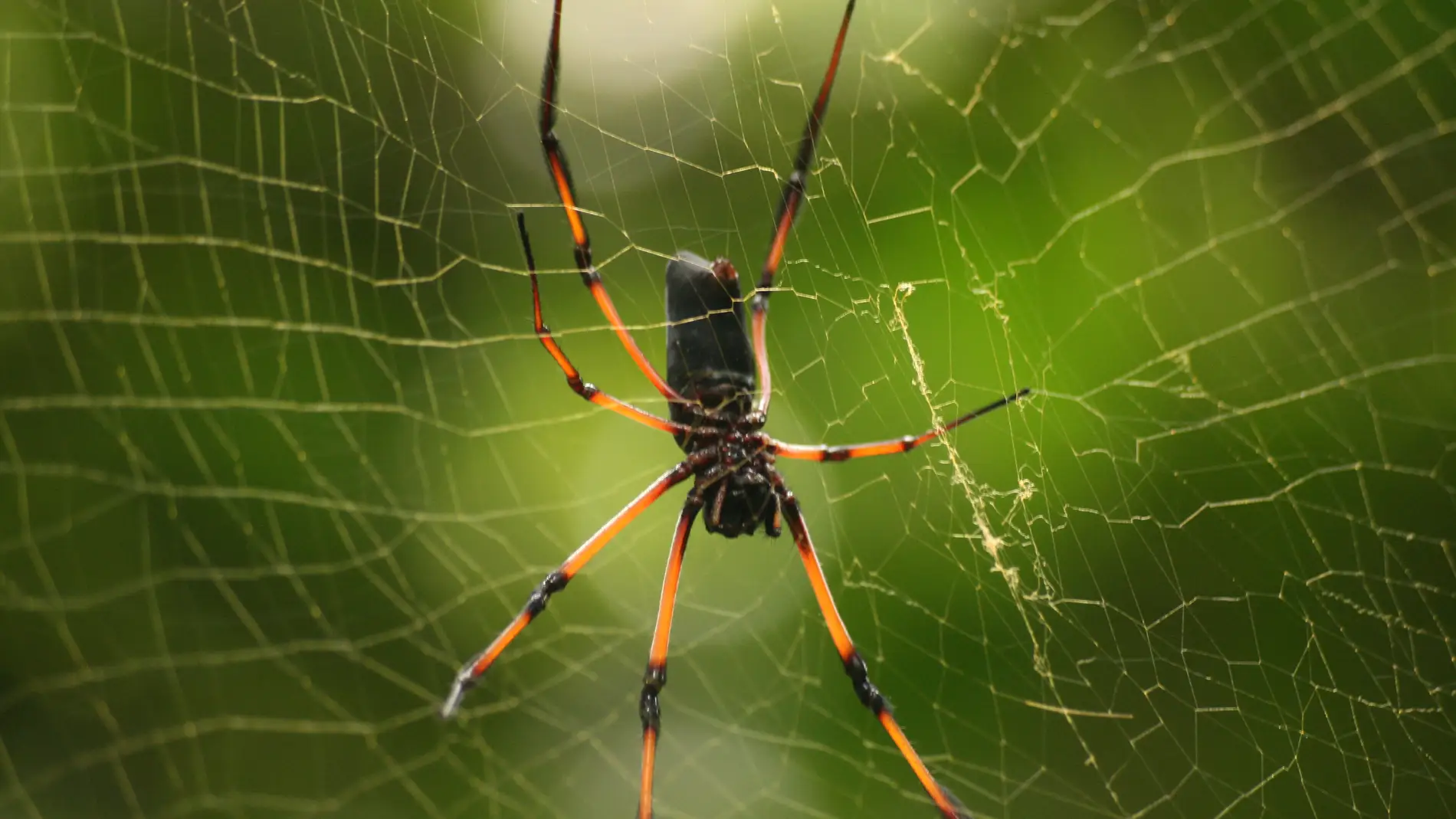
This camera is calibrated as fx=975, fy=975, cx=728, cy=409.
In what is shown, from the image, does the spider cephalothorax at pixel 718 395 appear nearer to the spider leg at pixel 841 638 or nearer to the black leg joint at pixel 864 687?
the spider leg at pixel 841 638

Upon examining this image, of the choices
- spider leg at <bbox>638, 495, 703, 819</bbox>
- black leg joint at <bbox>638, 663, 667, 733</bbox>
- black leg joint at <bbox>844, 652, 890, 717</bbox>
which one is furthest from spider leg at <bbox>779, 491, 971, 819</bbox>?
black leg joint at <bbox>638, 663, 667, 733</bbox>

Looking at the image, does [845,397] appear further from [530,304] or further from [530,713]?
[530,713]

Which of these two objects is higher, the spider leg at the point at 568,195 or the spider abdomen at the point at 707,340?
the spider leg at the point at 568,195

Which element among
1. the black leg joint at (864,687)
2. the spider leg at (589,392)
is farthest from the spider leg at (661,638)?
the black leg joint at (864,687)

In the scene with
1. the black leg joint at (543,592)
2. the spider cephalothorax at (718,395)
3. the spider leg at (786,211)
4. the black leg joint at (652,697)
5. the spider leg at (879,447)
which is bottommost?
the black leg joint at (652,697)

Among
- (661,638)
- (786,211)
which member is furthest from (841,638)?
(786,211)

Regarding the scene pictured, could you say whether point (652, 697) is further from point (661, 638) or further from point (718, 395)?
point (718, 395)
